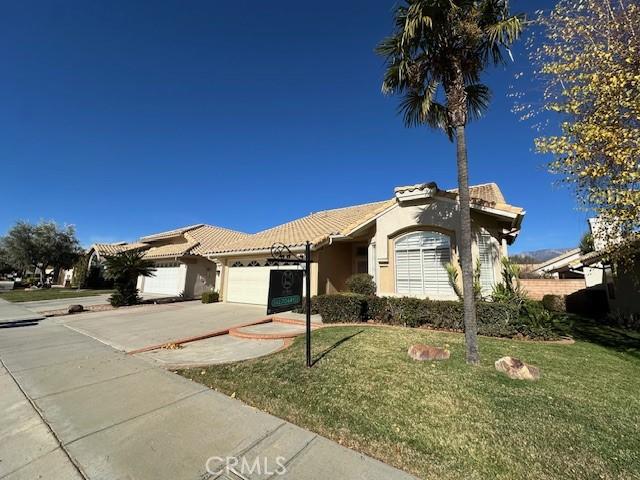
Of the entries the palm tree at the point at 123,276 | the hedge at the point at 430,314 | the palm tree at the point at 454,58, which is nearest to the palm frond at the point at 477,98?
the palm tree at the point at 454,58

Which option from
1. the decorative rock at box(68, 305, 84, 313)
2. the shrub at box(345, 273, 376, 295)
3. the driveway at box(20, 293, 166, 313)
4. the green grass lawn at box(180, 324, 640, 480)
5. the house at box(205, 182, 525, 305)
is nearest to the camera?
the green grass lawn at box(180, 324, 640, 480)

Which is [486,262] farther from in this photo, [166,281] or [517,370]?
[166,281]

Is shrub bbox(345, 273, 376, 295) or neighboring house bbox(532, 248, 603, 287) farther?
neighboring house bbox(532, 248, 603, 287)

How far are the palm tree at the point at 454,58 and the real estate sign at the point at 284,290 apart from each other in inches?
142

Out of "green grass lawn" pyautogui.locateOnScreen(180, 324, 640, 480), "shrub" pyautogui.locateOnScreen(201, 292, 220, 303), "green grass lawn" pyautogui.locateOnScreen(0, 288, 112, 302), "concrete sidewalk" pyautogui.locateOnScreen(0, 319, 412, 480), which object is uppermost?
"shrub" pyautogui.locateOnScreen(201, 292, 220, 303)

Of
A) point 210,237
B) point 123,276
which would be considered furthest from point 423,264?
point 210,237

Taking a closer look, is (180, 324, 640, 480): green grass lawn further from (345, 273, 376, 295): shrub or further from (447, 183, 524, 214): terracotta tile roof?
(447, 183, 524, 214): terracotta tile roof

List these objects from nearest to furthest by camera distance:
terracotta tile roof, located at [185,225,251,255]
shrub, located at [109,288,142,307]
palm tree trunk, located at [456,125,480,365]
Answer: palm tree trunk, located at [456,125,480,365], shrub, located at [109,288,142,307], terracotta tile roof, located at [185,225,251,255]

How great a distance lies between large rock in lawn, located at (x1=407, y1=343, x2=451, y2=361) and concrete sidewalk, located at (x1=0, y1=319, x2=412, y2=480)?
352cm

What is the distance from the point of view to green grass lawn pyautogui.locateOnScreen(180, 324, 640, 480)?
316 cm

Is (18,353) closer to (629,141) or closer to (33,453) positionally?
(33,453)

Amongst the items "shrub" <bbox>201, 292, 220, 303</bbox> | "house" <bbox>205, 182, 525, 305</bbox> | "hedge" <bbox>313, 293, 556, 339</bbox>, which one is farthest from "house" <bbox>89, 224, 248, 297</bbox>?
"hedge" <bbox>313, 293, 556, 339</bbox>

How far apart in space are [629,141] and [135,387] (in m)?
10.7

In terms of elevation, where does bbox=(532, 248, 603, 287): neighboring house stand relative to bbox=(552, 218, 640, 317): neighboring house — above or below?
above
